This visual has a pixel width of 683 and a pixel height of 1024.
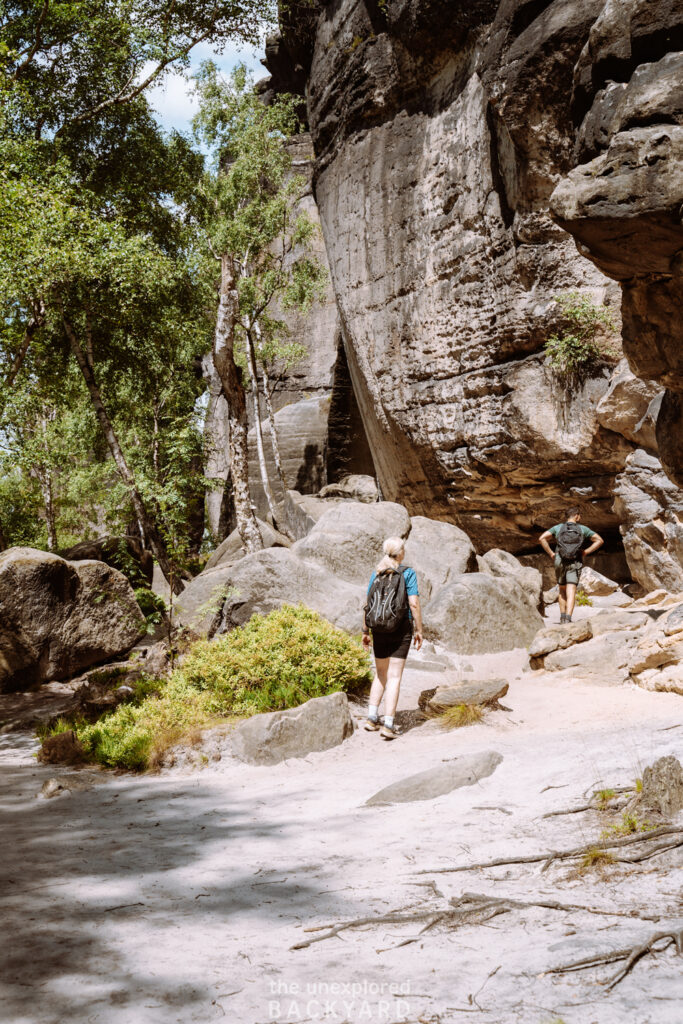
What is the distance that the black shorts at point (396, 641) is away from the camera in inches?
289

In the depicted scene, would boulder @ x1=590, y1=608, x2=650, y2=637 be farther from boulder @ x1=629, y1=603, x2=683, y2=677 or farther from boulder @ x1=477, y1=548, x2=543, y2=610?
boulder @ x1=477, y1=548, x2=543, y2=610

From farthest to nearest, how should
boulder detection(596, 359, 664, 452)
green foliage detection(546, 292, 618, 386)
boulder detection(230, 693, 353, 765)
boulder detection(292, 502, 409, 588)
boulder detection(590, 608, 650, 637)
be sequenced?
1. green foliage detection(546, 292, 618, 386)
2. boulder detection(596, 359, 664, 452)
3. boulder detection(292, 502, 409, 588)
4. boulder detection(590, 608, 650, 637)
5. boulder detection(230, 693, 353, 765)

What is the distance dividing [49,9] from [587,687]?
1549 cm

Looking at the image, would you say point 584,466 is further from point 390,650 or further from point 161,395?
point 161,395

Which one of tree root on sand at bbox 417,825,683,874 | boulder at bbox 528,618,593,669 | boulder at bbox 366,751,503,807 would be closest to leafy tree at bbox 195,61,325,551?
boulder at bbox 528,618,593,669

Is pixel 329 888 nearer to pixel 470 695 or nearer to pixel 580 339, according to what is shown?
pixel 470 695

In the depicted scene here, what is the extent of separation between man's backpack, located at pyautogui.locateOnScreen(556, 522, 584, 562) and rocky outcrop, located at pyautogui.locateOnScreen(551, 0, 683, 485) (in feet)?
7.87

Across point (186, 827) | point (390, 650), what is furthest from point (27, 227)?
point (186, 827)

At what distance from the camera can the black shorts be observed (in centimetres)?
734

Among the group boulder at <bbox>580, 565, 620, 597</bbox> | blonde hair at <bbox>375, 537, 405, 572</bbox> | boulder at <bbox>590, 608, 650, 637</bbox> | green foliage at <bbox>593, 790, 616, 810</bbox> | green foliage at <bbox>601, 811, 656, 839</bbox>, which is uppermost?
Answer: blonde hair at <bbox>375, 537, 405, 572</bbox>

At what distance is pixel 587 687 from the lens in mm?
7746

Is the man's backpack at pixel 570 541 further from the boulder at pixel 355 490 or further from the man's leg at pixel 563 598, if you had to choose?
the boulder at pixel 355 490

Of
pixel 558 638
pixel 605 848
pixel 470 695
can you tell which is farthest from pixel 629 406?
pixel 605 848

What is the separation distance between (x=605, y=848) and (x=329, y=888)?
4.33 ft
